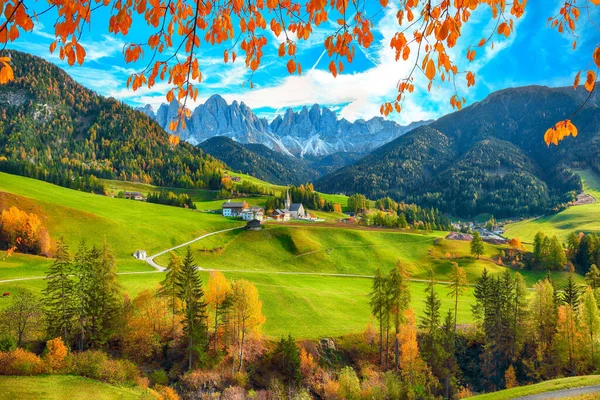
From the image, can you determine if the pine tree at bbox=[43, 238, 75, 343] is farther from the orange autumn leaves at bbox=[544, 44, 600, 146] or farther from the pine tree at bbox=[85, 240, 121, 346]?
the orange autumn leaves at bbox=[544, 44, 600, 146]

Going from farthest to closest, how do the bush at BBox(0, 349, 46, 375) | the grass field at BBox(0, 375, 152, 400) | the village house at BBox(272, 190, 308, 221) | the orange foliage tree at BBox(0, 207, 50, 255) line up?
the village house at BBox(272, 190, 308, 221) → the orange foliage tree at BBox(0, 207, 50, 255) → the bush at BBox(0, 349, 46, 375) → the grass field at BBox(0, 375, 152, 400)

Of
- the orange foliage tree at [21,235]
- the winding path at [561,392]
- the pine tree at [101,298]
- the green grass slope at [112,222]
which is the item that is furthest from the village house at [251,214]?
the winding path at [561,392]

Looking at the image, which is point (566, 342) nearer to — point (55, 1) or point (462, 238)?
point (55, 1)

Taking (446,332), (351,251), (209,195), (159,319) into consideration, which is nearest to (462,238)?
(351,251)

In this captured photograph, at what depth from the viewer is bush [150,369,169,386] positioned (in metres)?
34.4

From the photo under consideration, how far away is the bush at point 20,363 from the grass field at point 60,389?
0.97 metres

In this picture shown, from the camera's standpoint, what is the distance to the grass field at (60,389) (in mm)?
24703

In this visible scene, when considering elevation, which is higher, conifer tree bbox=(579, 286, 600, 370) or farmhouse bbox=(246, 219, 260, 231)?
farmhouse bbox=(246, 219, 260, 231)

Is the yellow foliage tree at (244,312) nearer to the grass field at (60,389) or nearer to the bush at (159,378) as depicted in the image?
the bush at (159,378)

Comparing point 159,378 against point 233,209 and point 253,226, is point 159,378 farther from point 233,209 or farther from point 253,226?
point 233,209

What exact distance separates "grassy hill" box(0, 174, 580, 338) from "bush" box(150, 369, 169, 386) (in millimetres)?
12964

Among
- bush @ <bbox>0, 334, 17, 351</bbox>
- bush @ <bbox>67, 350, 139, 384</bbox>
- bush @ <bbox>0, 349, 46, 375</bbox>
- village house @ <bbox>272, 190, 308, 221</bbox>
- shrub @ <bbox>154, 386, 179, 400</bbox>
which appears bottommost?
shrub @ <bbox>154, 386, 179, 400</bbox>

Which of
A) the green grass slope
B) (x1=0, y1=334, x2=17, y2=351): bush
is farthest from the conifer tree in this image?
the green grass slope

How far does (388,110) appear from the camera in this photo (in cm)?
712
